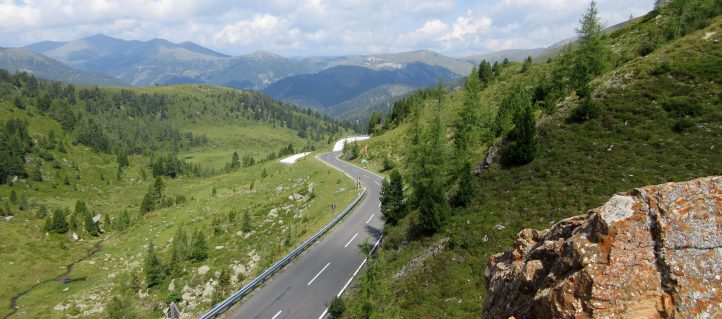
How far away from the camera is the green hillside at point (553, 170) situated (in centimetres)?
2212

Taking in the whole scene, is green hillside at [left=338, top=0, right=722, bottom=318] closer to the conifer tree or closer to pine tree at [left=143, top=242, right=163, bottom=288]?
pine tree at [left=143, top=242, right=163, bottom=288]

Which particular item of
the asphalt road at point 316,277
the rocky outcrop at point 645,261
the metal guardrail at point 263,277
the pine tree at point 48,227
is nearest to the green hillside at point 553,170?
the asphalt road at point 316,277

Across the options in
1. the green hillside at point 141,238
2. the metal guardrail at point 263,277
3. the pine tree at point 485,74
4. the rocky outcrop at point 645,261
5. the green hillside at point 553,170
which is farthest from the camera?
the pine tree at point 485,74

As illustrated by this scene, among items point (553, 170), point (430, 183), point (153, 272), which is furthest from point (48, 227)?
point (553, 170)

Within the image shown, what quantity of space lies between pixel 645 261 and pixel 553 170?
2171 centimetres

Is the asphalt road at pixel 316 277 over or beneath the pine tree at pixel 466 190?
beneath

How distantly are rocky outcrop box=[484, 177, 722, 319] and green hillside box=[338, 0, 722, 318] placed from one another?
10.4 m

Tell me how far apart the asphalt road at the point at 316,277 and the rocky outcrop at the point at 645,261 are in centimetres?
1550

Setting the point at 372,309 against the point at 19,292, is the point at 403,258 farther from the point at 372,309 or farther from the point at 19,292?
the point at 19,292

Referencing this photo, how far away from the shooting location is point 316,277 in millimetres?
32656

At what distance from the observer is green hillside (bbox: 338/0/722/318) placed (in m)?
22.1

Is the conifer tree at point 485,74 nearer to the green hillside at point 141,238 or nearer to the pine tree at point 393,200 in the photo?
the green hillside at point 141,238

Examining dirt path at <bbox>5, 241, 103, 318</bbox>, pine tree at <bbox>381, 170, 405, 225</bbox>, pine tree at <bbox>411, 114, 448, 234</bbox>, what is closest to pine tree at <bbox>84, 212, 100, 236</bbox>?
dirt path at <bbox>5, 241, 103, 318</bbox>

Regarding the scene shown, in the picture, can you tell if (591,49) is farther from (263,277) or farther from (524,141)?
(263,277)
